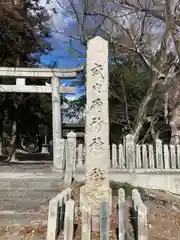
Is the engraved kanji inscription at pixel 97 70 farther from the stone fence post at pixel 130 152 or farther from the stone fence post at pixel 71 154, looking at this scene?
the stone fence post at pixel 130 152

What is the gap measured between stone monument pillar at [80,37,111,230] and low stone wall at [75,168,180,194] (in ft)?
15.3

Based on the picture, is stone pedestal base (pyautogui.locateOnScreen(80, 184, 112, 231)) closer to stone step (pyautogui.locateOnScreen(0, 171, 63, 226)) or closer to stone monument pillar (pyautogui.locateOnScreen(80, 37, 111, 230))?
stone monument pillar (pyautogui.locateOnScreen(80, 37, 111, 230))

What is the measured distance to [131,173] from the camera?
1086cm

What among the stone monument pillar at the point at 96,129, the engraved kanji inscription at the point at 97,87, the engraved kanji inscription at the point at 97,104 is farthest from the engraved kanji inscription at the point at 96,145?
the engraved kanji inscription at the point at 97,87

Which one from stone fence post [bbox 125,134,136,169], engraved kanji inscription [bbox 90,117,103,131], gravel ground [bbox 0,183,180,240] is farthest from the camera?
stone fence post [bbox 125,134,136,169]

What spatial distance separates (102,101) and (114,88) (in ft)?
41.0

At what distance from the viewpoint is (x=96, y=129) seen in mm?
6402

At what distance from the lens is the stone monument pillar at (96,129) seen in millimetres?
6172

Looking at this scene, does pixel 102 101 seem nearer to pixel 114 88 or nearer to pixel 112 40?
pixel 112 40

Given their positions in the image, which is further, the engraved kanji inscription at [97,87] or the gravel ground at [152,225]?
the engraved kanji inscription at [97,87]

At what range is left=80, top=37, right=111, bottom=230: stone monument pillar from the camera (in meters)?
6.17

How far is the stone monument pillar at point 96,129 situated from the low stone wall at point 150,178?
15.3 ft

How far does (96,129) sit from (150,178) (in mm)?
5327

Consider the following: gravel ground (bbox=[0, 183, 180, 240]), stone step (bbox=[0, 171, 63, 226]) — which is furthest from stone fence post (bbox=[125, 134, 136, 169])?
stone step (bbox=[0, 171, 63, 226])
